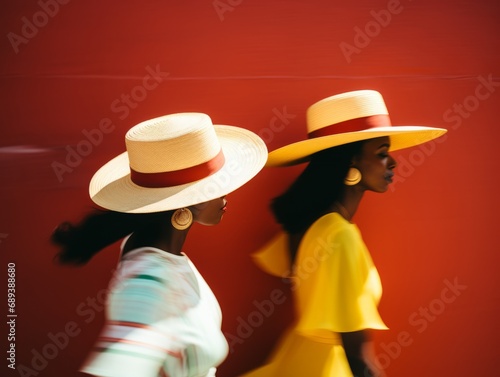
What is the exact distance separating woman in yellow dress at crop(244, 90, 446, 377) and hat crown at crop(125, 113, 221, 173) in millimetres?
608

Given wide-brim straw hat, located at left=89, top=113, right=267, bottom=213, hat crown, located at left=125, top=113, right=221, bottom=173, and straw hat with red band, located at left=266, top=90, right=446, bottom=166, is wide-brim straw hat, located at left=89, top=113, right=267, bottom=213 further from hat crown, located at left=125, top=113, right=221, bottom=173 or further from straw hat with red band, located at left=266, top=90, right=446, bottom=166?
straw hat with red band, located at left=266, top=90, right=446, bottom=166

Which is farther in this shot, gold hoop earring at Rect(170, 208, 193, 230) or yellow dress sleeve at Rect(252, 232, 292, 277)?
yellow dress sleeve at Rect(252, 232, 292, 277)

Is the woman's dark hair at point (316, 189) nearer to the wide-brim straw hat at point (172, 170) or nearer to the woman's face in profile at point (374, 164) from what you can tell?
the woman's face in profile at point (374, 164)

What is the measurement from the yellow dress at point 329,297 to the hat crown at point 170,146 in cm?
65

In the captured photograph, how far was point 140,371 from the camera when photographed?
1.67 meters

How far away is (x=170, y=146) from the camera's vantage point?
1.97 meters

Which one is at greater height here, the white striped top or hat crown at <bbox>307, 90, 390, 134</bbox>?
hat crown at <bbox>307, 90, 390, 134</bbox>

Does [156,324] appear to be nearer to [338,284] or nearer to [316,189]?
[338,284]

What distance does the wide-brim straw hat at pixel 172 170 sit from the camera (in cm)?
196

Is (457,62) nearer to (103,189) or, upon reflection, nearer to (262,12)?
(262,12)

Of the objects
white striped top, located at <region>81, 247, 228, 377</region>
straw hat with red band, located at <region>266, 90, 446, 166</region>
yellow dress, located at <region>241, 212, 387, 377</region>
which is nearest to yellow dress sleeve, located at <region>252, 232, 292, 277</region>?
yellow dress, located at <region>241, 212, 387, 377</region>

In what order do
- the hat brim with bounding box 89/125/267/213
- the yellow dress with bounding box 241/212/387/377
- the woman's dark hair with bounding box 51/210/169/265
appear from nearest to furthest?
the hat brim with bounding box 89/125/267/213
the woman's dark hair with bounding box 51/210/169/265
the yellow dress with bounding box 241/212/387/377

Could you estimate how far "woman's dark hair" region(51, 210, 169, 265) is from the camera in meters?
2.14

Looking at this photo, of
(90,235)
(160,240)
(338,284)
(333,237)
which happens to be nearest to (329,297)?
(338,284)
